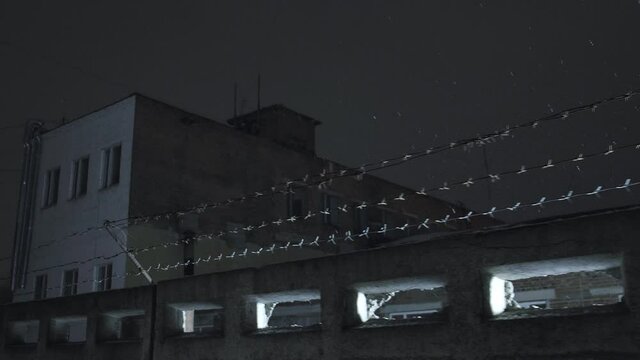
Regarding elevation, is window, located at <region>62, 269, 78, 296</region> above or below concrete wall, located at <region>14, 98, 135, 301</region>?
below

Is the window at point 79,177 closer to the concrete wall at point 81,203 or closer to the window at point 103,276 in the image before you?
the concrete wall at point 81,203

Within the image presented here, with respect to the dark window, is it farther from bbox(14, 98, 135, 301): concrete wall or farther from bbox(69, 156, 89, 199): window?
bbox(69, 156, 89, 199): window

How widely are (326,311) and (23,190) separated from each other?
18665 mm

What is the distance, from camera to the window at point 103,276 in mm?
19844

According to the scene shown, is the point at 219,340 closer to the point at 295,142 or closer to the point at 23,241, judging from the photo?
the point at 23,241

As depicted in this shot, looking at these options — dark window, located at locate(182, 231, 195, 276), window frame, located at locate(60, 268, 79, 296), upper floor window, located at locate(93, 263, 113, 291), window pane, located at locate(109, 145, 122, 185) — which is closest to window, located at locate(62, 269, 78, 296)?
window frame, located at locate(60, 268, 79, 296)

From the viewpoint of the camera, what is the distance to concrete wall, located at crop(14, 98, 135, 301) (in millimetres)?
20312

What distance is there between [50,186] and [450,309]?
20.2 m

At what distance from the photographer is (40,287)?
867 inches

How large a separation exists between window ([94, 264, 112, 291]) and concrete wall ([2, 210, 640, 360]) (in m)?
12.0

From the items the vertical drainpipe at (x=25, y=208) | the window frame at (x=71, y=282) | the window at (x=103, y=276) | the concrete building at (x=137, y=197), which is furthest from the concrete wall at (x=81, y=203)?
the vertical drainpipe at (x=25, y=208)

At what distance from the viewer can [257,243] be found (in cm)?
2422

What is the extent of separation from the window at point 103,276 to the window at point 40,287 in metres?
2.91

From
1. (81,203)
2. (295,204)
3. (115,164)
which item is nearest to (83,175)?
(81,203)
